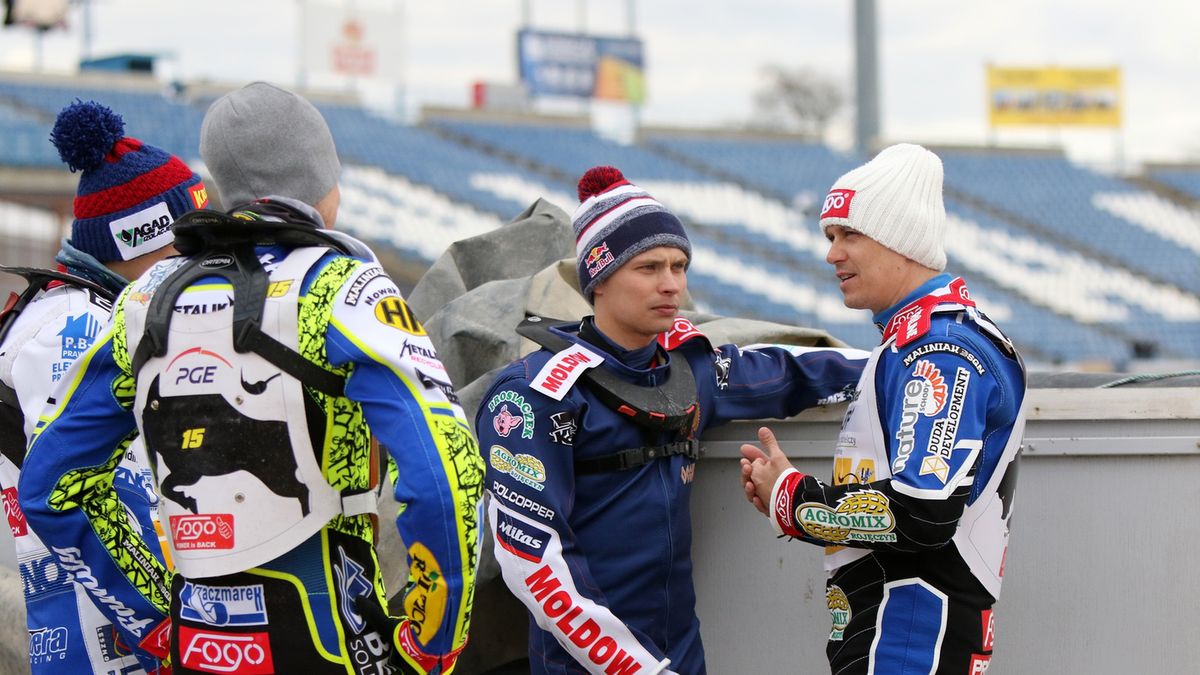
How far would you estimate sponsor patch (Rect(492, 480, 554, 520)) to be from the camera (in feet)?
9.02

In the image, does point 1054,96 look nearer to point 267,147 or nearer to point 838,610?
point 838,610

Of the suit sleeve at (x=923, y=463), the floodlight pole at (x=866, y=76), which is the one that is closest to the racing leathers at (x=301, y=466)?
the suit sleeve at (x=923, y=463)

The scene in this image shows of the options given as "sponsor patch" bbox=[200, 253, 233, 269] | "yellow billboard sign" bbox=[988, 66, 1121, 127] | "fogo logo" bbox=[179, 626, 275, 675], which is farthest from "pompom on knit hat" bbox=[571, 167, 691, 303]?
"yellow billboard sign" bbox=[988, 66, 1121, 127]

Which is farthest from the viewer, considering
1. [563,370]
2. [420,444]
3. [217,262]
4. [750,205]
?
[750,205]

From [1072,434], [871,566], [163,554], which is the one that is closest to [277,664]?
[163,554]

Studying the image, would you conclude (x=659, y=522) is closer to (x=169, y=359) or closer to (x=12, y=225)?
(x=169, y=359)

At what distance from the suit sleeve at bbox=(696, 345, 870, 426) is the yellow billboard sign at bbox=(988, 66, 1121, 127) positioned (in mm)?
37550

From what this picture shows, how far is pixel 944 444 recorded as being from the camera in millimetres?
2377

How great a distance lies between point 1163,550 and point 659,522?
105 cm

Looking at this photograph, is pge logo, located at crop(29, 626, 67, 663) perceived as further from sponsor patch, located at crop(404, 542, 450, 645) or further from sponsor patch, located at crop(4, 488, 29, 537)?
sponsor patch, located at crop(404, 542, 450, 645)

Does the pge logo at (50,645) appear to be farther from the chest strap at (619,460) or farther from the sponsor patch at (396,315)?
the sponsor patch at (396,315)

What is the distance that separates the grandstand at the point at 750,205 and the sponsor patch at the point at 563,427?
1730cm

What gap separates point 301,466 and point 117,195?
117 cm

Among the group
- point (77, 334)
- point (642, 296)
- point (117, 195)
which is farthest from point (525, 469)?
point (117, 195)
